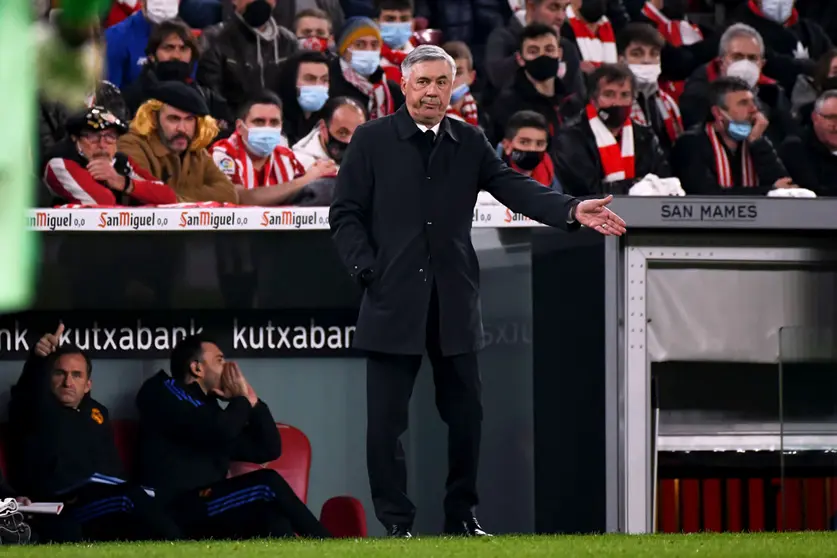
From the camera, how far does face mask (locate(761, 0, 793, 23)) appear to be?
38.7ft

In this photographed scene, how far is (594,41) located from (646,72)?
0.54 meters

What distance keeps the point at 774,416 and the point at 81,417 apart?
2.99 m

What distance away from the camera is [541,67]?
9.91m

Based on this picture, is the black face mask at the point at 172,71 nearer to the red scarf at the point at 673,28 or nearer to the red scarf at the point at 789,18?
the red scarf at the point at 673,28

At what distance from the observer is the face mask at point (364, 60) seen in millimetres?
9641

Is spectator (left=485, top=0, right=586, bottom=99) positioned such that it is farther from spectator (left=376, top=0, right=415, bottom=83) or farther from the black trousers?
the black trousers

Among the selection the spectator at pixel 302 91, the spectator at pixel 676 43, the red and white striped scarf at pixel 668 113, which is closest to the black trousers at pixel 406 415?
the spectator at pixel 302 91

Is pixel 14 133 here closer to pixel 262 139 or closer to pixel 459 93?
pixel 262 139

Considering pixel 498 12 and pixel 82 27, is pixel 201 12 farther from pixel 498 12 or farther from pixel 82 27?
pixel 82 27

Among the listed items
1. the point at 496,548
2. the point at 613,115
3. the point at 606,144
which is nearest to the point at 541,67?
the point at 613,115

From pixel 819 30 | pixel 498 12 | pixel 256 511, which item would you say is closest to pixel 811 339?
pixel 256 511

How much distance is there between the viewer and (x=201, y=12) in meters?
9.80

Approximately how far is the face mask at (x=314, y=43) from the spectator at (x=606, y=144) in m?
1.76

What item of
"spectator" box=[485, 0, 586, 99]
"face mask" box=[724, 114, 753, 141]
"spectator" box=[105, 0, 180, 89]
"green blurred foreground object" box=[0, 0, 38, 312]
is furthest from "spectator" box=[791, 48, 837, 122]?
"green blurred foreground object" box=[0, 0, 38, 312]
